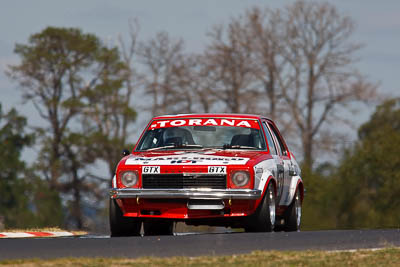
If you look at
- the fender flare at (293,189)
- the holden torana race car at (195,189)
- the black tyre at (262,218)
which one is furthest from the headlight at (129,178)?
the fender flare at (293,189)

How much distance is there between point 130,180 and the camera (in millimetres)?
12594

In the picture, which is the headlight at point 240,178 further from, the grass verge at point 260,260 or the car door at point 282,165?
the grass verge at point 260,260

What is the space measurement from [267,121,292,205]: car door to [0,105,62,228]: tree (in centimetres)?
3648

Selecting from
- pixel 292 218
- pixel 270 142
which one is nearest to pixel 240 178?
pixel 270 142

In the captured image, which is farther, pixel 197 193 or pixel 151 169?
pixel 151 169

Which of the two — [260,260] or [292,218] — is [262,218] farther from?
[260,260]

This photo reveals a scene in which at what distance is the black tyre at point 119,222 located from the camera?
12.7 m

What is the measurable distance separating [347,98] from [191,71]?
8582 millimetres

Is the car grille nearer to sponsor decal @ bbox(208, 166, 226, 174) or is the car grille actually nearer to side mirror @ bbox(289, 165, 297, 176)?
sponsor decal @ bbox(208, 166, 226, 174)

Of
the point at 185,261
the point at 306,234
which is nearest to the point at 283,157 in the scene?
the point at 306,234

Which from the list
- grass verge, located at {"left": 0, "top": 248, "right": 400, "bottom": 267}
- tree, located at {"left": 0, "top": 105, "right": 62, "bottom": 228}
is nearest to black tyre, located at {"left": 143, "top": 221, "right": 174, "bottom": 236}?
grass verge, located at {"left": 0, "top": 248, "right": 400, "bottom": 267}

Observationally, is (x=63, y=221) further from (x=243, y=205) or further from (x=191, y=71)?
(x=243, y=205)

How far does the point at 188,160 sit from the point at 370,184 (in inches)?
1514

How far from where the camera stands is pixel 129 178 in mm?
12602
